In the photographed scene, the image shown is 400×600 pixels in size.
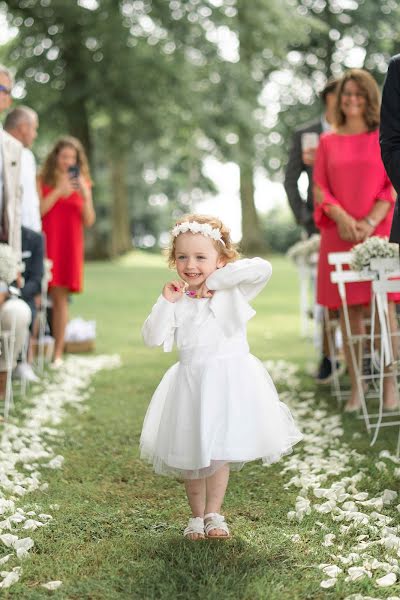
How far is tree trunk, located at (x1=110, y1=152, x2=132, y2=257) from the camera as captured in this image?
98.4 ft

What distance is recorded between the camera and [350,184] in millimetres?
5898

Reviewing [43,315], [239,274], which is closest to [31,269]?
[43,315]

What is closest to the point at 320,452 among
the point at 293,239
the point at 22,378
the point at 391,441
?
the point at 391,441

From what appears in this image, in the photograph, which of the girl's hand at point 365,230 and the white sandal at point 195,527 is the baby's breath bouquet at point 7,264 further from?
the white sandal at point 195,527

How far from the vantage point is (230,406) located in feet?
10.8

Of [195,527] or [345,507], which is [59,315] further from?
[195,527]

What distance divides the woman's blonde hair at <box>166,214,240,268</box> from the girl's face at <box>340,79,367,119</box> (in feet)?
8.50

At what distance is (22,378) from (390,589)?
4.64 m

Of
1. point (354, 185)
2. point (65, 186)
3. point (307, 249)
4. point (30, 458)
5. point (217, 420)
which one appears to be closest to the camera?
point (217, 420)

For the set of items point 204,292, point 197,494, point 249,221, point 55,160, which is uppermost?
point 249,221

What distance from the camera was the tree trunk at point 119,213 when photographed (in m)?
30.0

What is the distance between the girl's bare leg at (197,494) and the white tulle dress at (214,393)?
0.05m

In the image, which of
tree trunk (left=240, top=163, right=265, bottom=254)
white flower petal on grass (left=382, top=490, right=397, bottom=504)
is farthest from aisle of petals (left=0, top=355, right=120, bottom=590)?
tree trunk (left=240, top=163, right=265, bottom=254)

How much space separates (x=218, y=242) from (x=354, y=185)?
2647 mm
